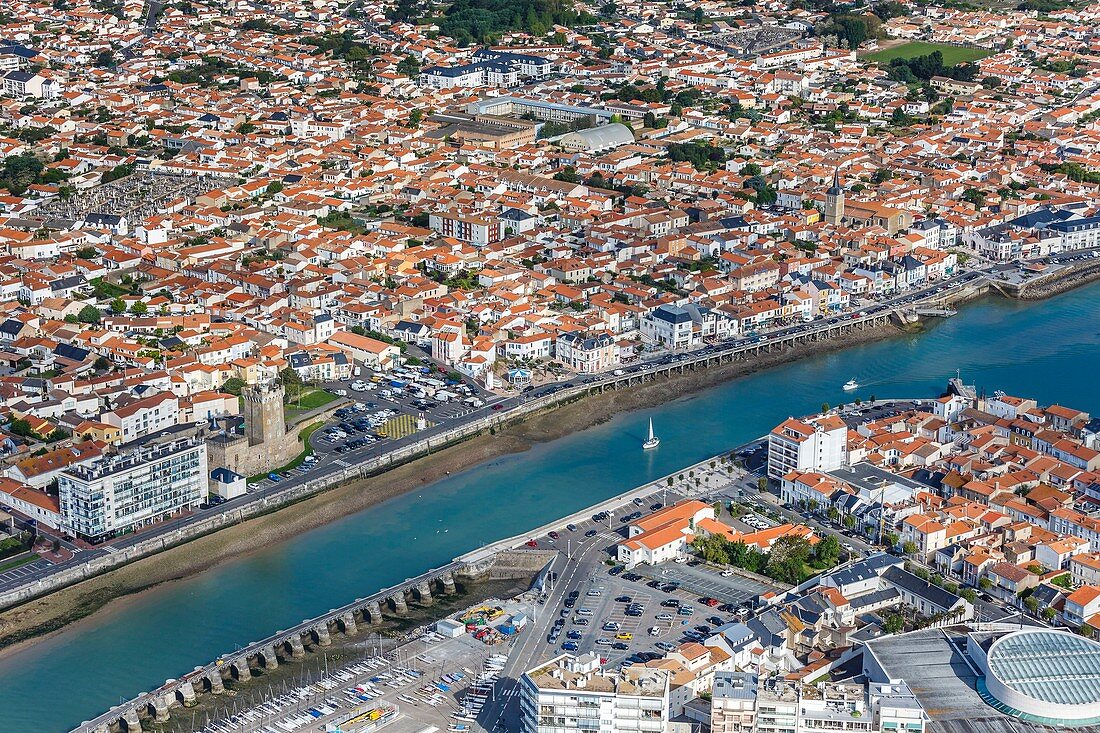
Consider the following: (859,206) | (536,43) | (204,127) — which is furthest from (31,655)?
(536,43)

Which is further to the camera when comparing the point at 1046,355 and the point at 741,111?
the point at 741,111

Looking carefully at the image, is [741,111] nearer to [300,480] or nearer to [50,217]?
[50,217]

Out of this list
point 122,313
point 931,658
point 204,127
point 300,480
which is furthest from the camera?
point 204,127

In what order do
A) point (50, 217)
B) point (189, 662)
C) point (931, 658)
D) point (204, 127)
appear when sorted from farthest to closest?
1. point (204, 127)
2. point (50, 217)
3. point (189, 662)
4. point (931, 658)

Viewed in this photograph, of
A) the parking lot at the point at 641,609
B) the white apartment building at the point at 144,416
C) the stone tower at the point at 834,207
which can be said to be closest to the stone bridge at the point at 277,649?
the parking lot at the point at 641,609

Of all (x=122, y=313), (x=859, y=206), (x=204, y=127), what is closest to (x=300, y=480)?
(x=122, y=313)

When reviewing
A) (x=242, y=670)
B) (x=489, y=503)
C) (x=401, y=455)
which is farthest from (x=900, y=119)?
(x=242, y=670)

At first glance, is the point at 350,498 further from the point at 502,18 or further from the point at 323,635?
the point at 502,18
